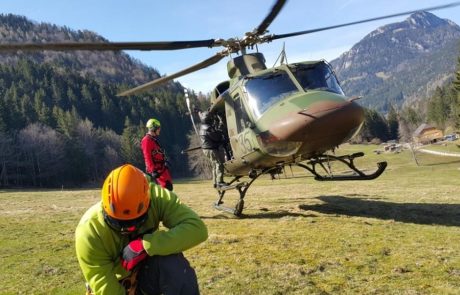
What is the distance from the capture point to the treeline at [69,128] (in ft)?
233

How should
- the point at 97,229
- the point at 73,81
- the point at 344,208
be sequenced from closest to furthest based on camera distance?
the point at 97,229 < the point at 344,208 < the point at 73,81

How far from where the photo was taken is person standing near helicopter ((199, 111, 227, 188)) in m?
12.2

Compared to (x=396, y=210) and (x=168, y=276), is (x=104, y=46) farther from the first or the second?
(x=396, y=210)

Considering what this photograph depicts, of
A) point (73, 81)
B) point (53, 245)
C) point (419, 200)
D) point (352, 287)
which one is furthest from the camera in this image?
point (73, 81)

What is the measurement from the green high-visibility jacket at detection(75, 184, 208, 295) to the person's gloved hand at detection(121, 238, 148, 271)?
0.09m

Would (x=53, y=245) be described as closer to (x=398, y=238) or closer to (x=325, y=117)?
(x=325, y=117)

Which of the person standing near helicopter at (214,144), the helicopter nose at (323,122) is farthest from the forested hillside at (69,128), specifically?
the helicopter nose at (323,122)

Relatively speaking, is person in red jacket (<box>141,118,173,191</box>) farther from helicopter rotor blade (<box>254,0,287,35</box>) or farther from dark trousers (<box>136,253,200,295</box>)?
dark trousers (<box>136,253,200,295</box>)

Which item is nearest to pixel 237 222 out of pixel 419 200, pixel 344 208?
pixel 344 208

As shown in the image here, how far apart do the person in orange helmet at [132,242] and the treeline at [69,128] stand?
Result: 70.9 meters

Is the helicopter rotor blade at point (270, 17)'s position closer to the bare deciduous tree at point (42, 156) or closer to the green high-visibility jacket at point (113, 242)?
the green high-visibility jacket at point (113, 242)

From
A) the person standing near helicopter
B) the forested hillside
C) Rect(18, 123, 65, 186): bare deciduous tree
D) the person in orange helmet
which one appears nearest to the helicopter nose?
the person standing near helicopter

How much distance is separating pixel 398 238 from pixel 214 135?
635 centimetres

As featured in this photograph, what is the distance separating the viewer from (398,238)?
738 centimetres
